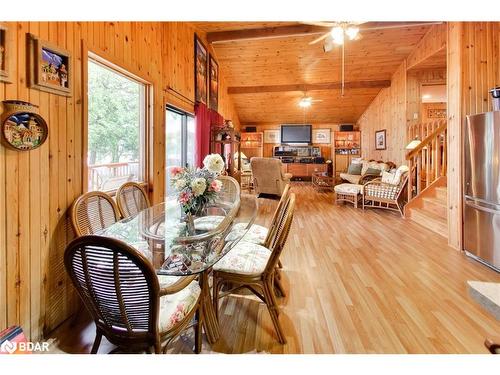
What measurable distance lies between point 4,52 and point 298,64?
6.02 m

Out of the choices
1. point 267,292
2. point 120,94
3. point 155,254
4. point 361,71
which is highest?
point 361,71

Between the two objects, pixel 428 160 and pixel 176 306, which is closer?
pixel 176 306

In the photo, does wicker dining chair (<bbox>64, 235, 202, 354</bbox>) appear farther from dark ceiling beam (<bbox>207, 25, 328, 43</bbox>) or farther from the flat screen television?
the flat screen television

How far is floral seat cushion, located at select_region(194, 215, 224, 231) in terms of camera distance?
211cm

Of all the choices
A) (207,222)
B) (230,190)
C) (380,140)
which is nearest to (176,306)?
Answer: (207,222)

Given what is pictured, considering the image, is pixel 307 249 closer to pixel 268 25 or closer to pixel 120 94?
pixel 120 94

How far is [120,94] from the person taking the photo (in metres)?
2.76

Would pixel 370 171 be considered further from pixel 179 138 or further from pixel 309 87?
pixel 179 138

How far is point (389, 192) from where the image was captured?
537cm

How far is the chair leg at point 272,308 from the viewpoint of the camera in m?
1.63

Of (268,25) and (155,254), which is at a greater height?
(268,25)

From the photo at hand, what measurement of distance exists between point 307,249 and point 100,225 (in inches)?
91.1

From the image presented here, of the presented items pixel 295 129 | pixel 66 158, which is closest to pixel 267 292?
pixel 66 158
